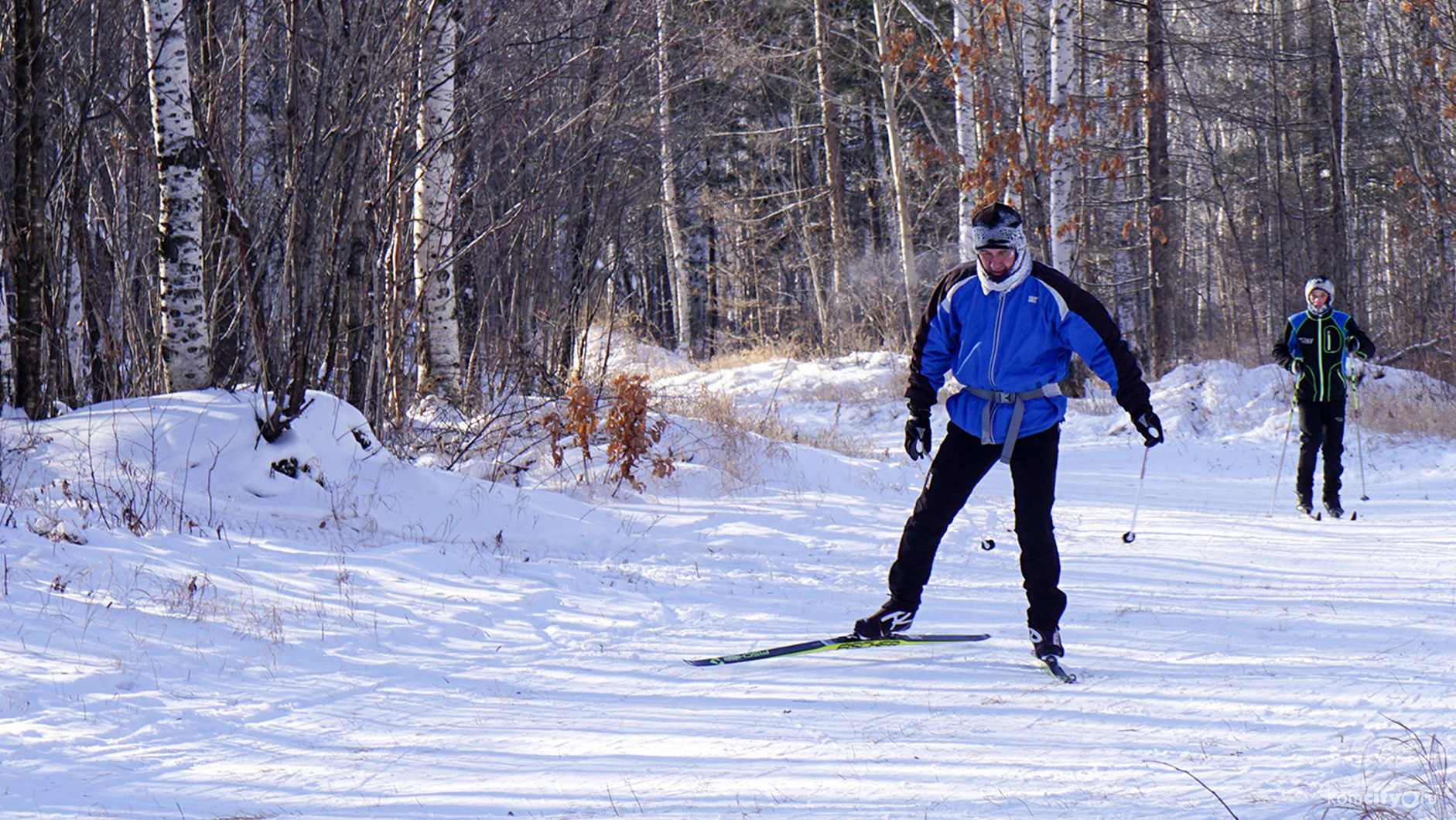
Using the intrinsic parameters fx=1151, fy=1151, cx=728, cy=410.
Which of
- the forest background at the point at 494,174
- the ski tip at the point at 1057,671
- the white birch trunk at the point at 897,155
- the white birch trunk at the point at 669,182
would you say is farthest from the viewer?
the white birch trunk at the point at 897,155

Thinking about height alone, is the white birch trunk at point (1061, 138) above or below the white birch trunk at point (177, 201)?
above

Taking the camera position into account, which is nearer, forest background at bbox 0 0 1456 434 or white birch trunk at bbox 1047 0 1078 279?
forest background at bbox 0 0 1456 434

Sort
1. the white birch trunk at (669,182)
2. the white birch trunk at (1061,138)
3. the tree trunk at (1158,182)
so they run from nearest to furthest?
the white birch trunk at (669,182) < the white birch trunk at (1061,138) < the tree trunk at (1158,182)

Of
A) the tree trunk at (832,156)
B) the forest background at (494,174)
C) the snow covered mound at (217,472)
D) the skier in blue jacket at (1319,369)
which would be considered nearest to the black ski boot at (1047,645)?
the snow covered mound at (217,472)

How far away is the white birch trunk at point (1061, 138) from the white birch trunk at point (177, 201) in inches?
435

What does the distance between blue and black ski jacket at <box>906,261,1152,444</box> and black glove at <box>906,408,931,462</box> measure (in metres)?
0.21

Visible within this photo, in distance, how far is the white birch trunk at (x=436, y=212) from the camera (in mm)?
9859

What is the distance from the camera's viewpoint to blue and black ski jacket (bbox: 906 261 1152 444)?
16.2 ft

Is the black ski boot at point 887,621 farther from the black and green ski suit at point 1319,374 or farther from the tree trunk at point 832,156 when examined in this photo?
the tree trunk at point 832,156

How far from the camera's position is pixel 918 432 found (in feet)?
17.3

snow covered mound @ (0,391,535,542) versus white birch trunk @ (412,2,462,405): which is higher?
white birch trunk @ (412,2,462,405)

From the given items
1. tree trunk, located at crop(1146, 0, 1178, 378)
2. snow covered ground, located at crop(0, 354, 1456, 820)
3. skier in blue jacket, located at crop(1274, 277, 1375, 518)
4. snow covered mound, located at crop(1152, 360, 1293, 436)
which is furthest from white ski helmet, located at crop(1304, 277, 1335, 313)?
tree trunk, located at crop(1146, 0, 1178, 378)

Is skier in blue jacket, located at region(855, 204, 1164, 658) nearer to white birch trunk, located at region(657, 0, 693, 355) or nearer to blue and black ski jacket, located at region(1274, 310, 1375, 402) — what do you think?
blue and black ski jacket, located at region(1274, 310, 1375, 402)

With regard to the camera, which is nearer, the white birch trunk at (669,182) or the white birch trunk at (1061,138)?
the white birch trunk at (669,182)
